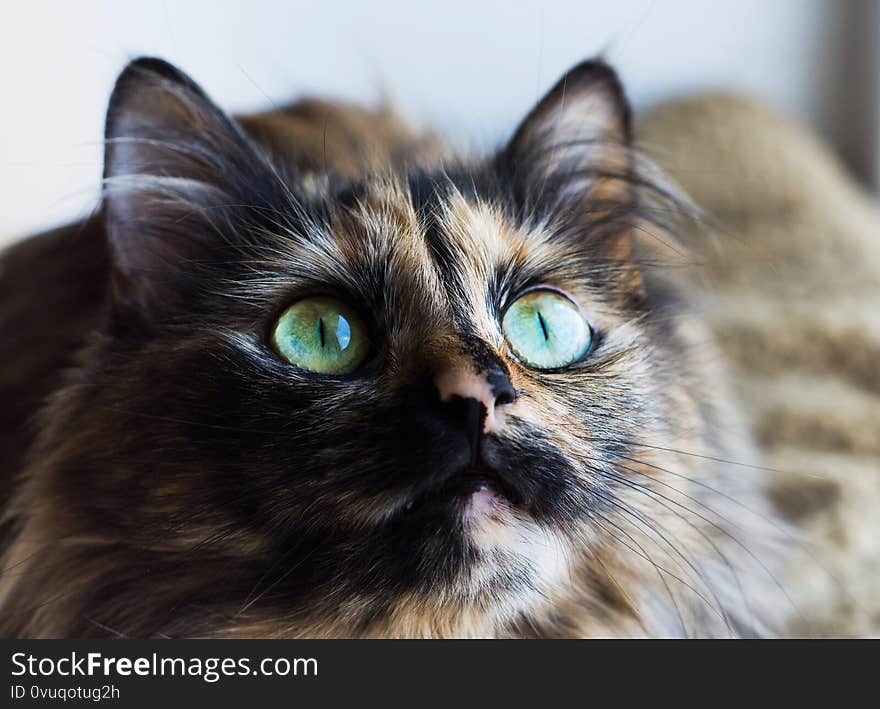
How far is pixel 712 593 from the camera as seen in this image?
4.22 ft

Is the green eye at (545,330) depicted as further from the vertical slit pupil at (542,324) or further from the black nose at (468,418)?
the black nose at (468,418)

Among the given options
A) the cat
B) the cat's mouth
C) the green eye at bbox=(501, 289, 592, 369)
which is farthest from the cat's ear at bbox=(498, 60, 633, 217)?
the cat's mouth

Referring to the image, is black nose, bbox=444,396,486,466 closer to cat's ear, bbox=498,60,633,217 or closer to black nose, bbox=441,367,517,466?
black nose, bbox=441,367,517,466

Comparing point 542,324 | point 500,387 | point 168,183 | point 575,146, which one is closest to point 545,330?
point 542,324

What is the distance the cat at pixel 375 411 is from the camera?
3.10ft

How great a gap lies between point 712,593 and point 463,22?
155cm

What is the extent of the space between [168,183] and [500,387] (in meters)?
0.58

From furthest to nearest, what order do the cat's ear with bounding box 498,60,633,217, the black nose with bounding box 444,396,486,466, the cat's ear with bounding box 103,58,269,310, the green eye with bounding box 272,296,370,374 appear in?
the cat's ear with bounding box 498,60,633,217 < the cat's ear with bounding box 103,58,269,310 < the green eye with bounding box 272,296,370,374 < the black nose with bounding box 444,396,486,466

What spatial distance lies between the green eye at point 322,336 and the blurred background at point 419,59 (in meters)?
0.39

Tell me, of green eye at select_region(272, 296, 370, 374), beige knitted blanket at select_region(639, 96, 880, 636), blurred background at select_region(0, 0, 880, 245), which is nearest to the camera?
green eye at select_region(272, 296, 370, 374)

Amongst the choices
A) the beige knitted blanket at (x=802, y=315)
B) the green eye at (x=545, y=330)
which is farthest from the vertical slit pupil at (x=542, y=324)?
the beige knitted blanket at (x=802, y=315)

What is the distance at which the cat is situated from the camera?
37.2 inches

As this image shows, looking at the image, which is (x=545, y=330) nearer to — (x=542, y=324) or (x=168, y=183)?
(x=542, y=324)

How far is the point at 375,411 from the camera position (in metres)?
0.94
